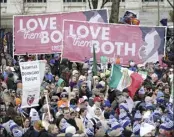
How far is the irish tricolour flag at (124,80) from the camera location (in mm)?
16328

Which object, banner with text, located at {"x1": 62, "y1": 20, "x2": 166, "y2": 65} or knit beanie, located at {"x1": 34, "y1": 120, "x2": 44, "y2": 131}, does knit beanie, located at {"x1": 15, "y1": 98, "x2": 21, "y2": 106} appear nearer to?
knit beanie, located at {"x1": 34, "y1": 120, "x2": 44, "y2": 131}

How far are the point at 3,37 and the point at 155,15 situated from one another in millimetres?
22145

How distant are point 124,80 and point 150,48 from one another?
16.6 feet

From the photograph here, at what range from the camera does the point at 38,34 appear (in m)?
21.8

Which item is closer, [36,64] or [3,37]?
[36,64]

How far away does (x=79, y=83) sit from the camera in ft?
55.5

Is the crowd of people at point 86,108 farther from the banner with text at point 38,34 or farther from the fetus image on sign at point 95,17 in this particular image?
the fetus image on sign at point 95,17

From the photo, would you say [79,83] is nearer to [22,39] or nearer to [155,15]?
[22,39]

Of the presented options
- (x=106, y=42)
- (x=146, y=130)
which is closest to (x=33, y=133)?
(x=146, y=130)

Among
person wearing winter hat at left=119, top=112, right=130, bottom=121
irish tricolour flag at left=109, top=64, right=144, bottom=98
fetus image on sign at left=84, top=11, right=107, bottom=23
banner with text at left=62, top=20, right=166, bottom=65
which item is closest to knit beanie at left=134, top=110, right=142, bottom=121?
person wearing winter hat at left=119, top=112, right=130, bottom=121

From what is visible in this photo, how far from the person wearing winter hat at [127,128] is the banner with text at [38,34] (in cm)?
921

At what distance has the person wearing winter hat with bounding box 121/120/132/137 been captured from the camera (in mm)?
12146

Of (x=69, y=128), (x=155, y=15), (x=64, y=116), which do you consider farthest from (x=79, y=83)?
(x=155, y=15)

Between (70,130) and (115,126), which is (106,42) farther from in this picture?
Answer: (70,130)
